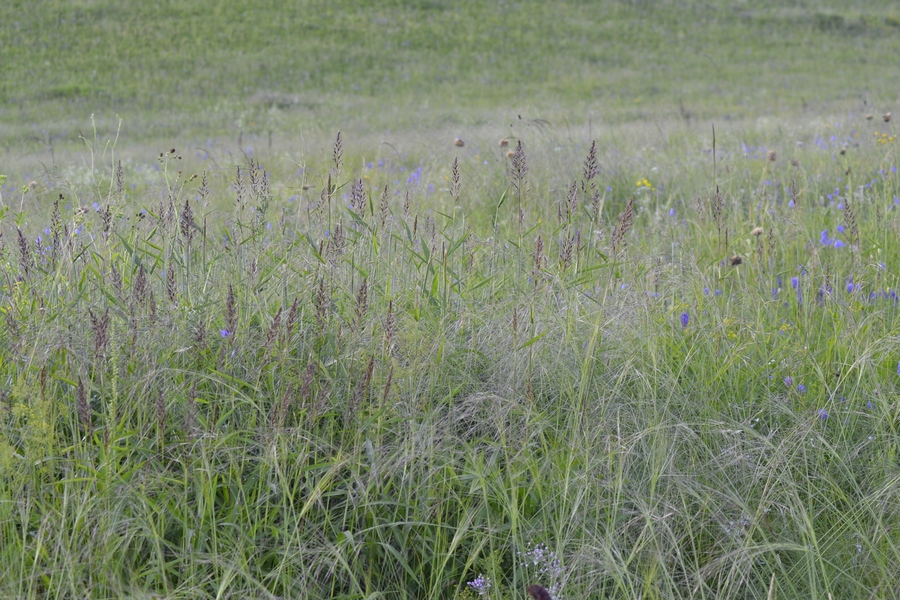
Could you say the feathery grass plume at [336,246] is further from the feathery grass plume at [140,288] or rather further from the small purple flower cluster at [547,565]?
the small purple flower cluster at [547,565]

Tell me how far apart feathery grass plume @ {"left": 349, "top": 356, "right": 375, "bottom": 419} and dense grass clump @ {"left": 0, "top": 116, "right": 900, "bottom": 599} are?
14mm

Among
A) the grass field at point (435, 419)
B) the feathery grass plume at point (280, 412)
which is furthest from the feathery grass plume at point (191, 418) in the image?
the feathery grass plume at point (280, 412)

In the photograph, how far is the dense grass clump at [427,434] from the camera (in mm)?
1560

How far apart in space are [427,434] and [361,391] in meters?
0.18

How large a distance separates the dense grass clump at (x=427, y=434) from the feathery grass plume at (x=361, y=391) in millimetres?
14

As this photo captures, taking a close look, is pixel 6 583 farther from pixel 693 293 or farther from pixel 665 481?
pixel 693 293

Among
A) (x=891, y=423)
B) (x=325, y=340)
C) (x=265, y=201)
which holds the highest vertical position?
(x=265, y=201)

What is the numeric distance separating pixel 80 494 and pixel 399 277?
1133mm

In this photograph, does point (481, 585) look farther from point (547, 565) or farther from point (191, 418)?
point (191, 418)

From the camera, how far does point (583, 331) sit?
2209mm

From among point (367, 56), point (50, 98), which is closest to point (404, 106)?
point (367, 56)

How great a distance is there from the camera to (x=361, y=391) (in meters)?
1.81

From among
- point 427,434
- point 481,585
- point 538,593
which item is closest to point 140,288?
point 427,434

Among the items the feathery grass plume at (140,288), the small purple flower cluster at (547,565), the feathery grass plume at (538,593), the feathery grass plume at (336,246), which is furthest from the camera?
the feathery grass plume at (336,246)
